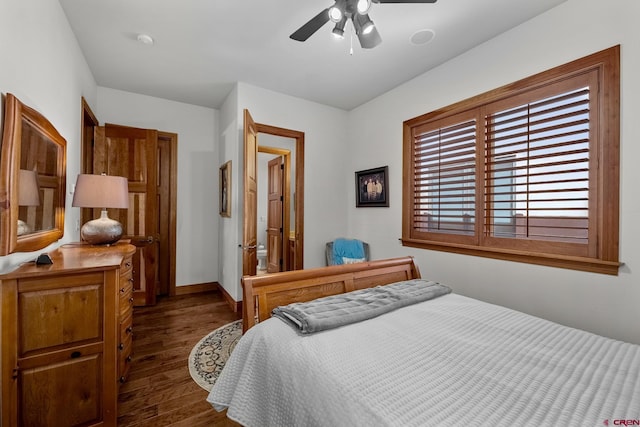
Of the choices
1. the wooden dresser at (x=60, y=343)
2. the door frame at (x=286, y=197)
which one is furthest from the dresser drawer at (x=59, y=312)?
the door frame at (x=286, y=197)

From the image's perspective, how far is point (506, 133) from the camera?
93.5 inches

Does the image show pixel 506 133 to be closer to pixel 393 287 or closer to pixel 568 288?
pixel 568 288

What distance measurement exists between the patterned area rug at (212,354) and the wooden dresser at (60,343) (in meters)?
0.62

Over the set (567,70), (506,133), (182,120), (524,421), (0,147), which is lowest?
(524,421)

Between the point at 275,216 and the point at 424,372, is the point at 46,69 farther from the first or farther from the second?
the point at 275,216

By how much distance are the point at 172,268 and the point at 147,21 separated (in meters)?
3.02

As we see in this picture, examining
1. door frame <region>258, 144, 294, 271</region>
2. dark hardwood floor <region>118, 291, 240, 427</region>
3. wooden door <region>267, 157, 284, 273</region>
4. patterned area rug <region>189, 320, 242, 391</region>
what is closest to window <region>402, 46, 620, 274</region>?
patterned area rug <region>189, 320, 242, 391</region>

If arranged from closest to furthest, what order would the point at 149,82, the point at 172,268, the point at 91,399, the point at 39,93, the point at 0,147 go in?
the point at 0,147 → the point at 91,399 → the point at 39,93 → the point at 149,82 → the point at 172,268

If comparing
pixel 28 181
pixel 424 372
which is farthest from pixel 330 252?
pixel 28 181

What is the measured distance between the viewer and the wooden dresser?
1.28 m

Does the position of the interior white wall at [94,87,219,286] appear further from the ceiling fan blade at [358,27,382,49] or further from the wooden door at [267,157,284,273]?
the ceiling fan blade at [358,27,382,49]

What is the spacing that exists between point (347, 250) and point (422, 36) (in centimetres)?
253

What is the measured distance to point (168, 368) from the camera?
7.19ft

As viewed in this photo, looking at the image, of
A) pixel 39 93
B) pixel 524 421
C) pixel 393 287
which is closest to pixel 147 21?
pixel 39 93
